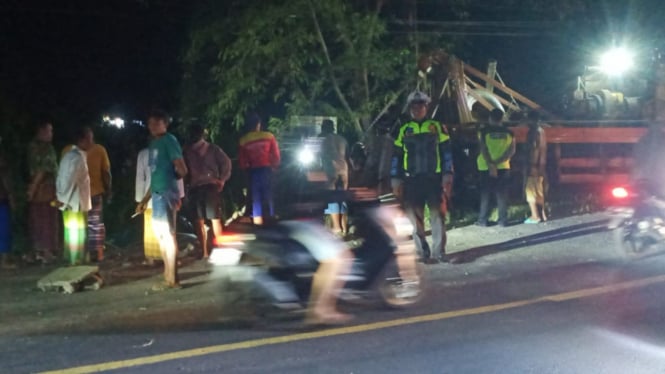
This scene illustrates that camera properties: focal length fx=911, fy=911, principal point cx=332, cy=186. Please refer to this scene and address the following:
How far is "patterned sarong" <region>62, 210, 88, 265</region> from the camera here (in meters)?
11.2

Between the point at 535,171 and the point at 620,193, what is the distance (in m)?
3.32

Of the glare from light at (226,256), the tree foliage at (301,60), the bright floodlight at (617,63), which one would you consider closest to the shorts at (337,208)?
the glare from light at (226,256)

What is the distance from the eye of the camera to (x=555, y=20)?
23391 mm

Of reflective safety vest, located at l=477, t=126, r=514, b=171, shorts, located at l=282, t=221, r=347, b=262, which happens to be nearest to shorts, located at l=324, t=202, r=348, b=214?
shorts, located at l=282, t=221, r=347, b=262

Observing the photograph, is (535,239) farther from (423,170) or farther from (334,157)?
(334,157)

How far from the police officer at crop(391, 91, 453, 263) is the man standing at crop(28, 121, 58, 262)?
4405mm

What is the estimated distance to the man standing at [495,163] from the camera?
13.6 m

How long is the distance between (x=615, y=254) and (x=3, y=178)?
760 cm

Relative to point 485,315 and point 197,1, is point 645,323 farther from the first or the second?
point 197,1

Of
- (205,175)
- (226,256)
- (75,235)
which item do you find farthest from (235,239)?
(75,235)

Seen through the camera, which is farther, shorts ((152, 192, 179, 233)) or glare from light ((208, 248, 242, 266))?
shorts ((152, 192, 179, 233))

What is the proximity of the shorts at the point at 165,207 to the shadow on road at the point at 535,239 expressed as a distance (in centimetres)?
364

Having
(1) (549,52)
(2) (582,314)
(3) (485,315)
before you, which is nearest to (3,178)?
(3) (485,315)

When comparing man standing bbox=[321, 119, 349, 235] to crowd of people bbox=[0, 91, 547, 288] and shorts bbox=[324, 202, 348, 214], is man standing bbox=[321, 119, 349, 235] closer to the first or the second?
crowd of people bbox=[0, 91, 547, 288]
